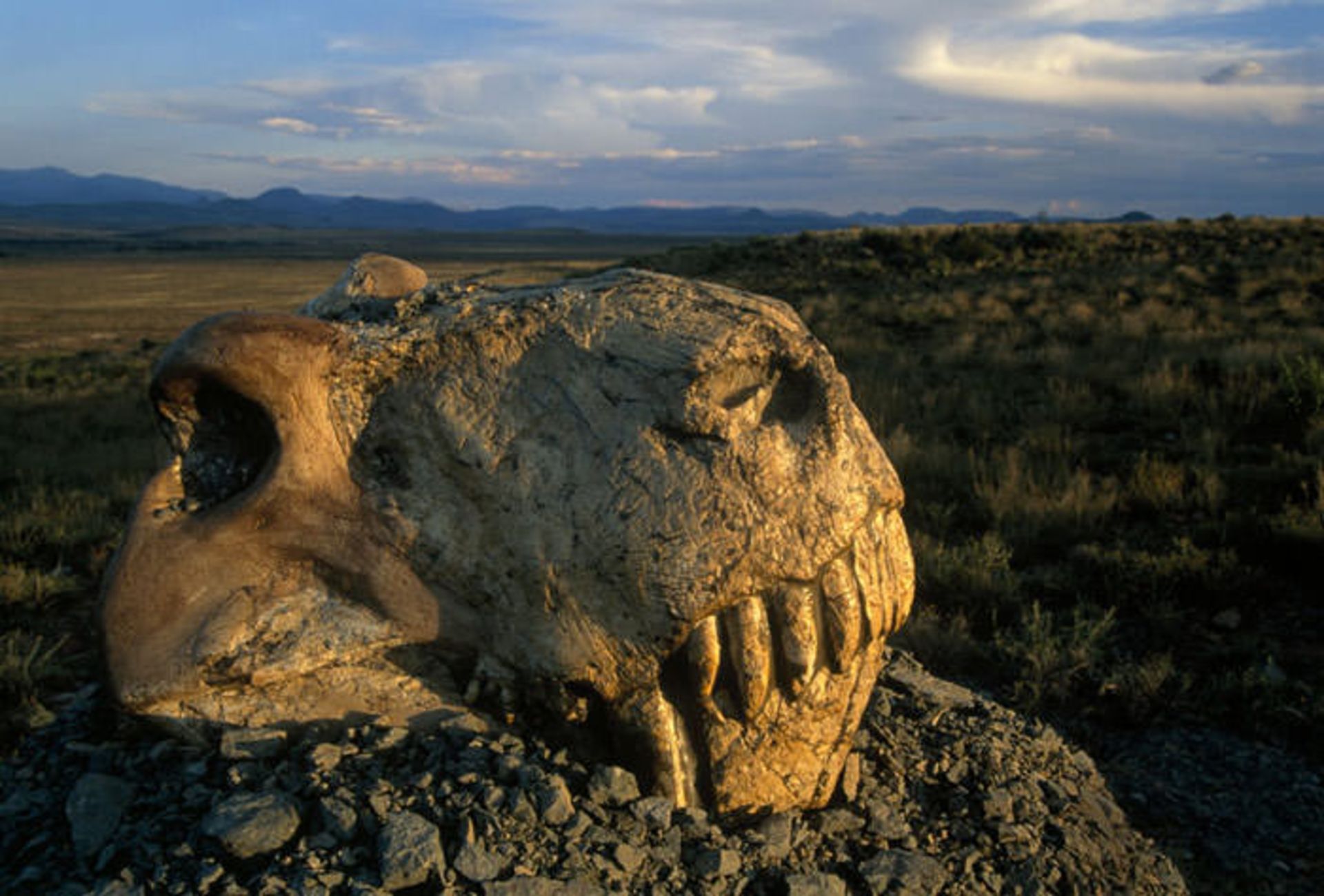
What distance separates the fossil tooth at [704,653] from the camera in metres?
2.42

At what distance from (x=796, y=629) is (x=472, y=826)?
0.93m

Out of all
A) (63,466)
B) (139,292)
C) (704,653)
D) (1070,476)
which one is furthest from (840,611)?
(139,292)

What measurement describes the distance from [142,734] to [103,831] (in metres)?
0.34

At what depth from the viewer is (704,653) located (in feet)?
7.95

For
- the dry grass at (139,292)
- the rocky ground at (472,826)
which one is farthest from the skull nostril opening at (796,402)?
the dry grass at (139,292)

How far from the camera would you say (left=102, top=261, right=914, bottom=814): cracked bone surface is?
2.41 metres

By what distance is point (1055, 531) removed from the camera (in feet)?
20.5

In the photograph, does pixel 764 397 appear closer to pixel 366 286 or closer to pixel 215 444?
pixel 366 286

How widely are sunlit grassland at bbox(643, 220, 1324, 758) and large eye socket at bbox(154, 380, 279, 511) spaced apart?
3.34 metres

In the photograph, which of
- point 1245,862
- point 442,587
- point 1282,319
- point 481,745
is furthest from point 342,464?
point 1282,319

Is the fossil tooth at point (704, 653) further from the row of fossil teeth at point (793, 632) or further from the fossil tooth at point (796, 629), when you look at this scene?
the fossil tooth at point (796, 629)

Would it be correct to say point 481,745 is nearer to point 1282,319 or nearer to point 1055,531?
point 1055,531

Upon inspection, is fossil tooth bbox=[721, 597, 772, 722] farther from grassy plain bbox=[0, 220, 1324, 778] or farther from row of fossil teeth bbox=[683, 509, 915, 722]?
grassy plain bbox=[0, 220, 1324, 778]

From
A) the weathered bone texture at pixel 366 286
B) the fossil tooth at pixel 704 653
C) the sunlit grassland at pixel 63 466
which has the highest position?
the weathered bone texture at pixel 366 286
